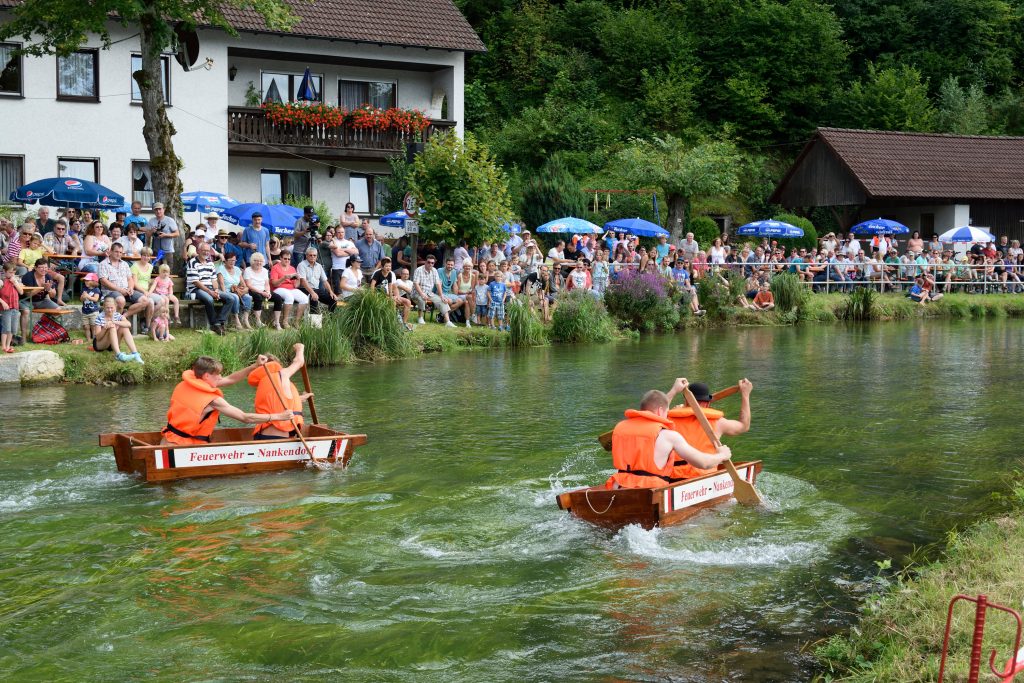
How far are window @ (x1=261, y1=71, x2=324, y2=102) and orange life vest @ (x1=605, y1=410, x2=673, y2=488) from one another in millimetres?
29299

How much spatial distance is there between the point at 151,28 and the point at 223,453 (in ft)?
44.6

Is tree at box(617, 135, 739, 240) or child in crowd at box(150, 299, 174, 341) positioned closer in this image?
child in crowd at box(150, 299, 174, 341)

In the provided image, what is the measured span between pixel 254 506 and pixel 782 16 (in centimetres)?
4978

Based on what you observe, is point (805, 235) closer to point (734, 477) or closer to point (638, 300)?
point (638, 300)

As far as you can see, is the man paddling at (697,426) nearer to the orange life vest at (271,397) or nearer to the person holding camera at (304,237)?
the orange life vest at (271,397)

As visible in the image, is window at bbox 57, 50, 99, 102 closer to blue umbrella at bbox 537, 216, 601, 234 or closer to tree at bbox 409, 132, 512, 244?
tree at bbox 409, 132, 512, 244

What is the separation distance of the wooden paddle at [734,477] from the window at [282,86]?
29.0 metres

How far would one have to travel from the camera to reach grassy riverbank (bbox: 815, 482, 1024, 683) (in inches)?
261

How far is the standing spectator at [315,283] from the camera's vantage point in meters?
23.0

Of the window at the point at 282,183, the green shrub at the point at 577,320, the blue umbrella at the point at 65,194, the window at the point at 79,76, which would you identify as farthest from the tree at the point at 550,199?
the blue umbrella at the point at 65,194

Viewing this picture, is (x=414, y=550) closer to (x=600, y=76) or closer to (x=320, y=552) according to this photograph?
(x=320, y=552)

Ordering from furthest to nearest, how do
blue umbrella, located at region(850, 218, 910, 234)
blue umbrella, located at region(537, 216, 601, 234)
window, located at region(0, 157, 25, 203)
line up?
blue umbrella, located at region(850, 218, 910, 234) → blue umbrella, located at region(537, 216, 601, 234) → window, located at region(0, 157, 25, 203)

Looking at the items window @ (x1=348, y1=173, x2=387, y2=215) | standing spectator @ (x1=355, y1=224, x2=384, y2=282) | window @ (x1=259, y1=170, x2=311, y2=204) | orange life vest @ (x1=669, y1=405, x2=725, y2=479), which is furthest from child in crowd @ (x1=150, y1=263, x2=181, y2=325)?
window @ (x1=348, y1=173, x2=387, y2=215)

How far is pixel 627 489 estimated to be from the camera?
32.9ft
